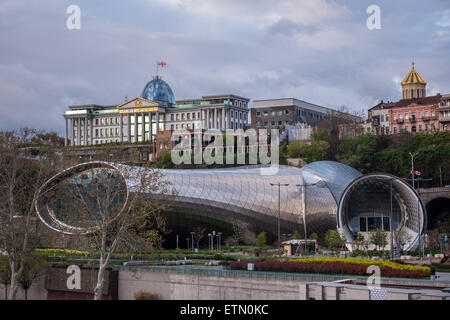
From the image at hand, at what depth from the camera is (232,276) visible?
97.1 feet

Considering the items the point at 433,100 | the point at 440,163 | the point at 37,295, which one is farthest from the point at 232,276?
the point at 433,100

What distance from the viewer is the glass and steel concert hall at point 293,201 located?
61.5 m

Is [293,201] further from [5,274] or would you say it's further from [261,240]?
[5,274]

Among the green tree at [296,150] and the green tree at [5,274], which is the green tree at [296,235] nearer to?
the green tree at [5,274]

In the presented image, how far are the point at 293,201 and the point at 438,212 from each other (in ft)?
81.2

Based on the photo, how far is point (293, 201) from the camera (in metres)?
68.6

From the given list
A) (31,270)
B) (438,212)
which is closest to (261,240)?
(31,270)

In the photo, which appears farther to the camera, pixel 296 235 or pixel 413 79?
pixel 413 79

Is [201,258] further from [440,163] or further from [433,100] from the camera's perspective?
[433,100]

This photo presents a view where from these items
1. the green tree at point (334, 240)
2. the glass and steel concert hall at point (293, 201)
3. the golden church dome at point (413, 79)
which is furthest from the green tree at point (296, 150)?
the green tree at point (334, 240)

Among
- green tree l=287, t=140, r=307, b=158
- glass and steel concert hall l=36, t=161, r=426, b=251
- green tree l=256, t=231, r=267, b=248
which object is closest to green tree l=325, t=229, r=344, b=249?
glass and steel concert hall l=36, t=161, r=426, b=251

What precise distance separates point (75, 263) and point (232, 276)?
12.5 metres

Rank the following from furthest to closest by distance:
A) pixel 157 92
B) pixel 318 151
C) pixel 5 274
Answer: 1. pixel 157 92
2. pixel 318 151
3. pixel 5 274

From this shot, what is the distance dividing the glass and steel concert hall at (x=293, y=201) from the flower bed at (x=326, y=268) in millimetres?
28879
